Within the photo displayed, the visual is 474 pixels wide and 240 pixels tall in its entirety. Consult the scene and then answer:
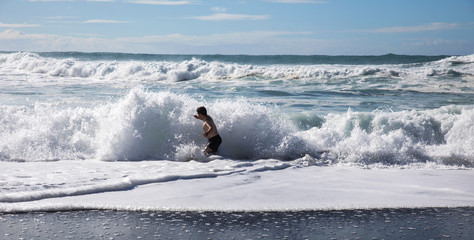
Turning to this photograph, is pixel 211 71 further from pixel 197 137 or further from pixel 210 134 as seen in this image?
pixel 210 134

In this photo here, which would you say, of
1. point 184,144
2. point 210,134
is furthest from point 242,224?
point 184,144

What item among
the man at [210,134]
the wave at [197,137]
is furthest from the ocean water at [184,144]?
the man at [210,134]

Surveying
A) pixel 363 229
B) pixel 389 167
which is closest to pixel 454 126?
pixel 389 167

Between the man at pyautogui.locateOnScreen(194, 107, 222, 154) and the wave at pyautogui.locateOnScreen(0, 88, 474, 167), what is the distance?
0.85 ft

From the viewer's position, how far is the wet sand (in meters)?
4.30

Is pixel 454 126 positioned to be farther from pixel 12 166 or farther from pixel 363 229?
pixel 12 166

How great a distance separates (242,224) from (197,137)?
15.1ft

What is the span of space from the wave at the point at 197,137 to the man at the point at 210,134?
26cm

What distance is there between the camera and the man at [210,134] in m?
8.42

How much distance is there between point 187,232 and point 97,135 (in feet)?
17.7

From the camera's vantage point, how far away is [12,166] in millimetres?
7531

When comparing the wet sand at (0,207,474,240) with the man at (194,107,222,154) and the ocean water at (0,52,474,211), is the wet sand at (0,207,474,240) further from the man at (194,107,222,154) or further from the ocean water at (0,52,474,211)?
the man at (194,107,222,154)

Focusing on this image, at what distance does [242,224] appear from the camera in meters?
4.66

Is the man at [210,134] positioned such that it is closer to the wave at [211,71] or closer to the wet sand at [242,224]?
the wet sand at [242,224]
